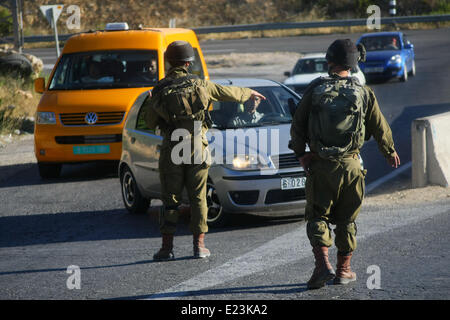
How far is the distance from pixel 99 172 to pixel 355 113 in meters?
8.38

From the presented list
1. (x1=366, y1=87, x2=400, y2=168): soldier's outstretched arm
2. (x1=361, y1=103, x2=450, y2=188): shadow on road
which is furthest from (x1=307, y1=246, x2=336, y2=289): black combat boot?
(x1=361, y1=103, x2=450, y2=188): shadow on road

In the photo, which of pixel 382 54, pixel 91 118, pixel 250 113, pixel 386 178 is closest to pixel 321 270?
pixel 250 113

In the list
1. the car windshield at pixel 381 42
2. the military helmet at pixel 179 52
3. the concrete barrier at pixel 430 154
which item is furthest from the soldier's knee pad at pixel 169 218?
the car windshield at pixel 381 42

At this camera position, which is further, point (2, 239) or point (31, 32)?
point (31, 32)

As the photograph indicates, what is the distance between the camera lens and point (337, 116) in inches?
225

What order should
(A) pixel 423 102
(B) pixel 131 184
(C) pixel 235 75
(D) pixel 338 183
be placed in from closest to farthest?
(D) pixel 338 183 → (B) pixel 131 184 → (A) pixel 423 102 → (C) pixel 235 75

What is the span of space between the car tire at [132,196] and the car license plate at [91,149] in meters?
2.49

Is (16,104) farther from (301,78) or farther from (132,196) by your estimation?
(132,196)

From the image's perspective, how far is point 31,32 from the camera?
5219cm

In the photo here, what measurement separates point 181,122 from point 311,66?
49.6ft

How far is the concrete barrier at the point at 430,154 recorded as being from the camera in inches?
399

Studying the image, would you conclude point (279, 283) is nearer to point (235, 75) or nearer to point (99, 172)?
point (99, 172)

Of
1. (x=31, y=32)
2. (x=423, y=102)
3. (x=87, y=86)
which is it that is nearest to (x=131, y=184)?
(x=87, y=86)
